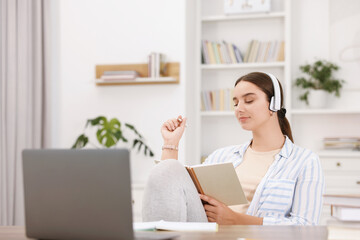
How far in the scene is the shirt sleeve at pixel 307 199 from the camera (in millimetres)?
1793

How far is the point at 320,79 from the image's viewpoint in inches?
157

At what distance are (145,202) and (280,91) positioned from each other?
37.3 inches

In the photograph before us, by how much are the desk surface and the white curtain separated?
2113 millimetres

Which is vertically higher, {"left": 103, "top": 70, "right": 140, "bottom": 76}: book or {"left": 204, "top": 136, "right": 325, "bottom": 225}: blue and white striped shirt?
{"left": 103, "top": 70, "right": 140, "bottom": 76}: book

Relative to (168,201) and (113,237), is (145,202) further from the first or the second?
(113,237)

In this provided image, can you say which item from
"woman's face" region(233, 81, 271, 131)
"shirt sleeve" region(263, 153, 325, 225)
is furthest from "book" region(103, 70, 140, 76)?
"shirt sleeve" region(263, 153, 325, 225)

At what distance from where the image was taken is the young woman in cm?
171

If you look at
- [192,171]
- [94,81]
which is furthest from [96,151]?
[94,81]

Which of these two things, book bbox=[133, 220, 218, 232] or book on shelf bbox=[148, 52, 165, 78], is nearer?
book bbox=[133, 220, 218, 232]

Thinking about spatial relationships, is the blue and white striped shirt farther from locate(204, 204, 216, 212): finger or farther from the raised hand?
the raised hand

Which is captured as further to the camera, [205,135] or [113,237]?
[205,135]

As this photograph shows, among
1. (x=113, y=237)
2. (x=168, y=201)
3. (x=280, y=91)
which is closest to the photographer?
(x=113, y=237)

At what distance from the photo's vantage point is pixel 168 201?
4.35 feet

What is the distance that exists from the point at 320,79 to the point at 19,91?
2364mm
